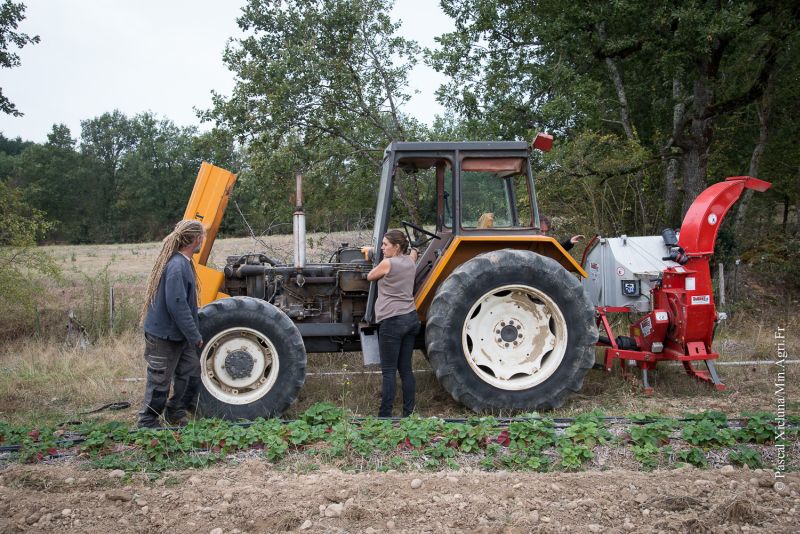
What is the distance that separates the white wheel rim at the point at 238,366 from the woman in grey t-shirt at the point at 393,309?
93cm

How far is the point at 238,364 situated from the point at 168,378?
60 cm

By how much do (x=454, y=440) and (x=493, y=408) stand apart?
43.7 inches

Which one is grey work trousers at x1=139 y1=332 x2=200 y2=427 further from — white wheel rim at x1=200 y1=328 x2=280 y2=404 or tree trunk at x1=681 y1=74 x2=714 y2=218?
tree trunk at x1=681 y1=74 x2=714 y2=218

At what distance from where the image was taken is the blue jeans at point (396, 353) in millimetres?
5289

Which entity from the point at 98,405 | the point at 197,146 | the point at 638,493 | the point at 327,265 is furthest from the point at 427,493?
the point at 197,146

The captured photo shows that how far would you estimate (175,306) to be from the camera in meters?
4.80

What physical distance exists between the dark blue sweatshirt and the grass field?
134 cm

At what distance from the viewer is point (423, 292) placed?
18.6ft

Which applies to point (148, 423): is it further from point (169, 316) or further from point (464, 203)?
point (464, 203)

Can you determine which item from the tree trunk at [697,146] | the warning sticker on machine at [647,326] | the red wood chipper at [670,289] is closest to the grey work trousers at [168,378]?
the red wood chipper at [670,289]

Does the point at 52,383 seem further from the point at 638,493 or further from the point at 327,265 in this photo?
the point at 638,493

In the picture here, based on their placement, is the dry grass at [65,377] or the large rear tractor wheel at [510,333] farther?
the dry grass at [65,377]

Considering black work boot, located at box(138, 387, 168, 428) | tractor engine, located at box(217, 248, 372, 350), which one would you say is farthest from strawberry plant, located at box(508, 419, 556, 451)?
black work boot, located at box(138, 387, 168, 428)

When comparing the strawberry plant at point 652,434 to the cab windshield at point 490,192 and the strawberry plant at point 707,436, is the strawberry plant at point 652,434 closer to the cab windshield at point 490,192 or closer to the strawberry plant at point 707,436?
the strawberry plant at point 707,436
